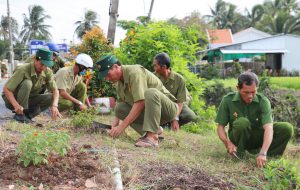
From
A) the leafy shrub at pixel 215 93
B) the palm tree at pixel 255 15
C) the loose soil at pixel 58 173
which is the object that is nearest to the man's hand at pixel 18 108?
the loose soil at pixel 58 173

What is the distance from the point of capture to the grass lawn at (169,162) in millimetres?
3412

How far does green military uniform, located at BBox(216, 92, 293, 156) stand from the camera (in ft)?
14.8

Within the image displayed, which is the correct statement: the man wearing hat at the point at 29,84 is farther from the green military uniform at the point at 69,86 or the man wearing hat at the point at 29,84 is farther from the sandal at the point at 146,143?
the sandal at the point at 146,143

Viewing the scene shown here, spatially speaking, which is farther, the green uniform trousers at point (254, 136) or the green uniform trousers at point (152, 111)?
the green uniform trousers at point (152, 111)

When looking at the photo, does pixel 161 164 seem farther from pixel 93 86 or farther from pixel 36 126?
pixel 93 86

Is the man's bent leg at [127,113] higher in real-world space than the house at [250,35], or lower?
lower

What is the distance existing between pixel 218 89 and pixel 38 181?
36.2 feet

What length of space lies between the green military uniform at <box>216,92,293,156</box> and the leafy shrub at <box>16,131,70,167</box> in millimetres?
1895

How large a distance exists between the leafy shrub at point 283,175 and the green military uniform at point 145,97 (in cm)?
216

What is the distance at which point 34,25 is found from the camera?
227 feet

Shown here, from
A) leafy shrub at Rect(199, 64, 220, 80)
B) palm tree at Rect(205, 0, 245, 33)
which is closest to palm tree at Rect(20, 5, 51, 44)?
palm tree at Rect(205, 0, 245, 33)

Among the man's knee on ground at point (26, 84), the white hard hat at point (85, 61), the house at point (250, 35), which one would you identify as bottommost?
the man's knee on ground at point (26, 84)

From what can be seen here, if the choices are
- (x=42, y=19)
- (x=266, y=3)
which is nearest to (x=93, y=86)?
(x=266, y=3)

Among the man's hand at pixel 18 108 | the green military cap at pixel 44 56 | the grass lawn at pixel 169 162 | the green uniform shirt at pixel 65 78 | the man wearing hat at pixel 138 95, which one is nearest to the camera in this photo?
the grass lawn at pixel 169 162
